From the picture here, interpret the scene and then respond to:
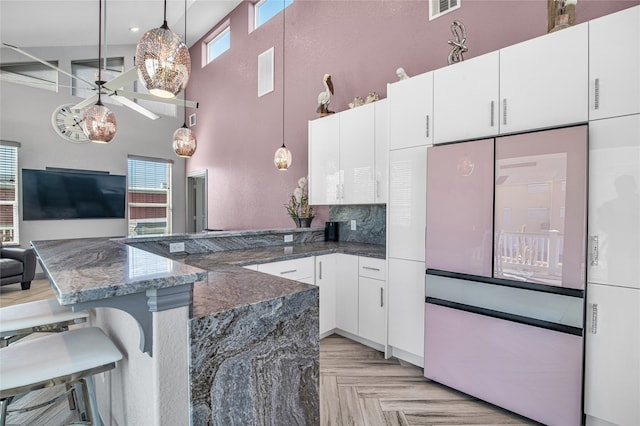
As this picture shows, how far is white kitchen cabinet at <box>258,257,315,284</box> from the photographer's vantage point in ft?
8.98

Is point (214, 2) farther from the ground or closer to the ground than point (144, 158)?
farther from the ground

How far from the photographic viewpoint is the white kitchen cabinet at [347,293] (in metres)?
3.06

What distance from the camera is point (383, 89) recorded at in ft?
12.0

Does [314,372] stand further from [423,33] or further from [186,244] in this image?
[423,33]

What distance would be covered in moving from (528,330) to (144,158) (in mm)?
7499

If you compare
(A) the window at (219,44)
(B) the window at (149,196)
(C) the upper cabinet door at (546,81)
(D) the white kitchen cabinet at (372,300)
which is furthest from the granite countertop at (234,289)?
(A) the window at (219,44)

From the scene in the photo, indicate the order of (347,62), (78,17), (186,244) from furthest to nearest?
(78,17)
(347,62)
(186,244)

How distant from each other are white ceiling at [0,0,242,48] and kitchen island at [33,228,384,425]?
4727 mm

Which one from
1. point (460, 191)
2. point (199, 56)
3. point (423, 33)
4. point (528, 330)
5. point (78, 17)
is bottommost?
point (528, 330)

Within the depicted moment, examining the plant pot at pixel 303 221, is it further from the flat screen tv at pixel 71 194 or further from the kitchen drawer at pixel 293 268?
the flat screen tv at pixel 71 194

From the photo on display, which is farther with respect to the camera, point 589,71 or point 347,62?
point 347,62

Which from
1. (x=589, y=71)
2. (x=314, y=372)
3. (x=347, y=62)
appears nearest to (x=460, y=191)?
(x=589, y=71)

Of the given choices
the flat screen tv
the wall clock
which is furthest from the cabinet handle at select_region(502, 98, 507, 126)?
the flat screen tv

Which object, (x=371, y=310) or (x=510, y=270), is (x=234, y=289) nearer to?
(x=510, y=270)
